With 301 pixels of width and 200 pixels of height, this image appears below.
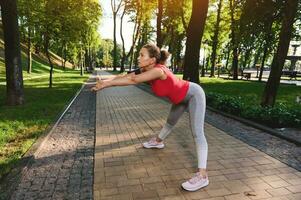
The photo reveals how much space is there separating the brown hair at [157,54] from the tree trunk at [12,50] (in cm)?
783

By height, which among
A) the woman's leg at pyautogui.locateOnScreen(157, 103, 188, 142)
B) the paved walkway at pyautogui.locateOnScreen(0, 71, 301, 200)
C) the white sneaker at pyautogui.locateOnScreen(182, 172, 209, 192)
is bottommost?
the paved walkway at pyautogui.locateOnScreen(0, 71, 301, 200)

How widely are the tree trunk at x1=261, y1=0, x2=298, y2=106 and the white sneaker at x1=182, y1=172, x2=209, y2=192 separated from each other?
6527 millimetres

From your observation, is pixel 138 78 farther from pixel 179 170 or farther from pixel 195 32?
pixel 195 32

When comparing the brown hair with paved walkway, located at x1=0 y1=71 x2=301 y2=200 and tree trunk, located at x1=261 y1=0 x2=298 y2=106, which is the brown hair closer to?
paved walkway, located at x1=0 y1=71 x2=301 y2=200

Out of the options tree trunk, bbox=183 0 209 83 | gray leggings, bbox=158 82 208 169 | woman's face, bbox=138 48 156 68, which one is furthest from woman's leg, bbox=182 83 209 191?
tree trunk, bbox=183 0 209 83

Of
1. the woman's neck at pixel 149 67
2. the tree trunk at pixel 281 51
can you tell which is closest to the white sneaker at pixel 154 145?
the woman's neck at pixel 149 67

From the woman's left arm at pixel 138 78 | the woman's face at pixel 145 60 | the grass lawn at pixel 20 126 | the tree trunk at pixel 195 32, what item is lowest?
the grass lawn at pixel 20 126

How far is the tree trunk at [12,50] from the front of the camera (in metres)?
9.91

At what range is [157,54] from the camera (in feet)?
12.9

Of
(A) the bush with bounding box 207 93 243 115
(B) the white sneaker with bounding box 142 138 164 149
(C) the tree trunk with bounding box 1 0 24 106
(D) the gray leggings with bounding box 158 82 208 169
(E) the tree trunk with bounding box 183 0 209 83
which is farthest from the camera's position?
(E) the tree trunk with bounding box 183 0 209 83

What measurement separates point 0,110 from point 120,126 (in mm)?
4395

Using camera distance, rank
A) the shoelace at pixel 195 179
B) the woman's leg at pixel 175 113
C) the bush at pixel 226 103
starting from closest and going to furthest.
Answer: the shoelace at pixel 195 179
the woman's leg at pixel 175 113
the bush at pixel 226 103

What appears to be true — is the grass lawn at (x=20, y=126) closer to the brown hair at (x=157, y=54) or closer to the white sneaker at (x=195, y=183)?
the white sneaker at (x=195, y=183)

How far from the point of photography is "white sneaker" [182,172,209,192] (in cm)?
394
